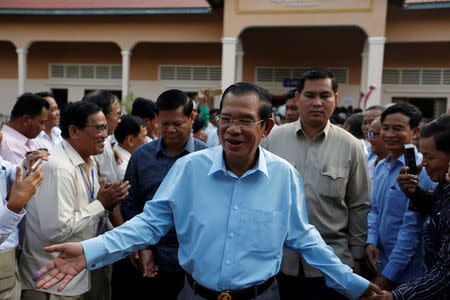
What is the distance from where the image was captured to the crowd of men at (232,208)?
5.81 feet

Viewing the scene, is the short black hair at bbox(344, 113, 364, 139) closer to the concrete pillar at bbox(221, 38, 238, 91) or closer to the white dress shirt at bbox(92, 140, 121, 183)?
the white dress shirt at bbox(92, 140, 121, 183)

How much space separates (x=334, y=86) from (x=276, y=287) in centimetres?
140

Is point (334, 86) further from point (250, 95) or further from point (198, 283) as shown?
point (198, 283)

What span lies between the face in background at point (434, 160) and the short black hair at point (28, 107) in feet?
9.73

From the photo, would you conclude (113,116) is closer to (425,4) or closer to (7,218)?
(7,218)

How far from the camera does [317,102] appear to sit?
8.38ft

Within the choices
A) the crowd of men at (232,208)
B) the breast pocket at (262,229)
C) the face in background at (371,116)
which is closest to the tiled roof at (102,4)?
the face in background at (371,116)

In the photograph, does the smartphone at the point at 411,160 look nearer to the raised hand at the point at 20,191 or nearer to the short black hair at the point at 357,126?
the raised hand at the point at 20,191

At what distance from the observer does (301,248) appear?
1.87 metres

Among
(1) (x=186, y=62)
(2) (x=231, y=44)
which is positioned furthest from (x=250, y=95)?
(1) (x=186, y=62)

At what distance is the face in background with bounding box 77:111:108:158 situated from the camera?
247 centimetres

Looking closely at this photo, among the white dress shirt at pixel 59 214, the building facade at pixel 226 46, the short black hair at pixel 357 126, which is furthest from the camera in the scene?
the building facade at pixel 226 46

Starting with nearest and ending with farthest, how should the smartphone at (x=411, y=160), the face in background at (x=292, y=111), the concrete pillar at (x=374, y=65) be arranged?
the smartphone at (x=411, y=160) < the face in background at (x=292, y=111) < the concrete pillar at (x=374, y=65)

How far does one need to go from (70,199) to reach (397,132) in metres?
2.24
